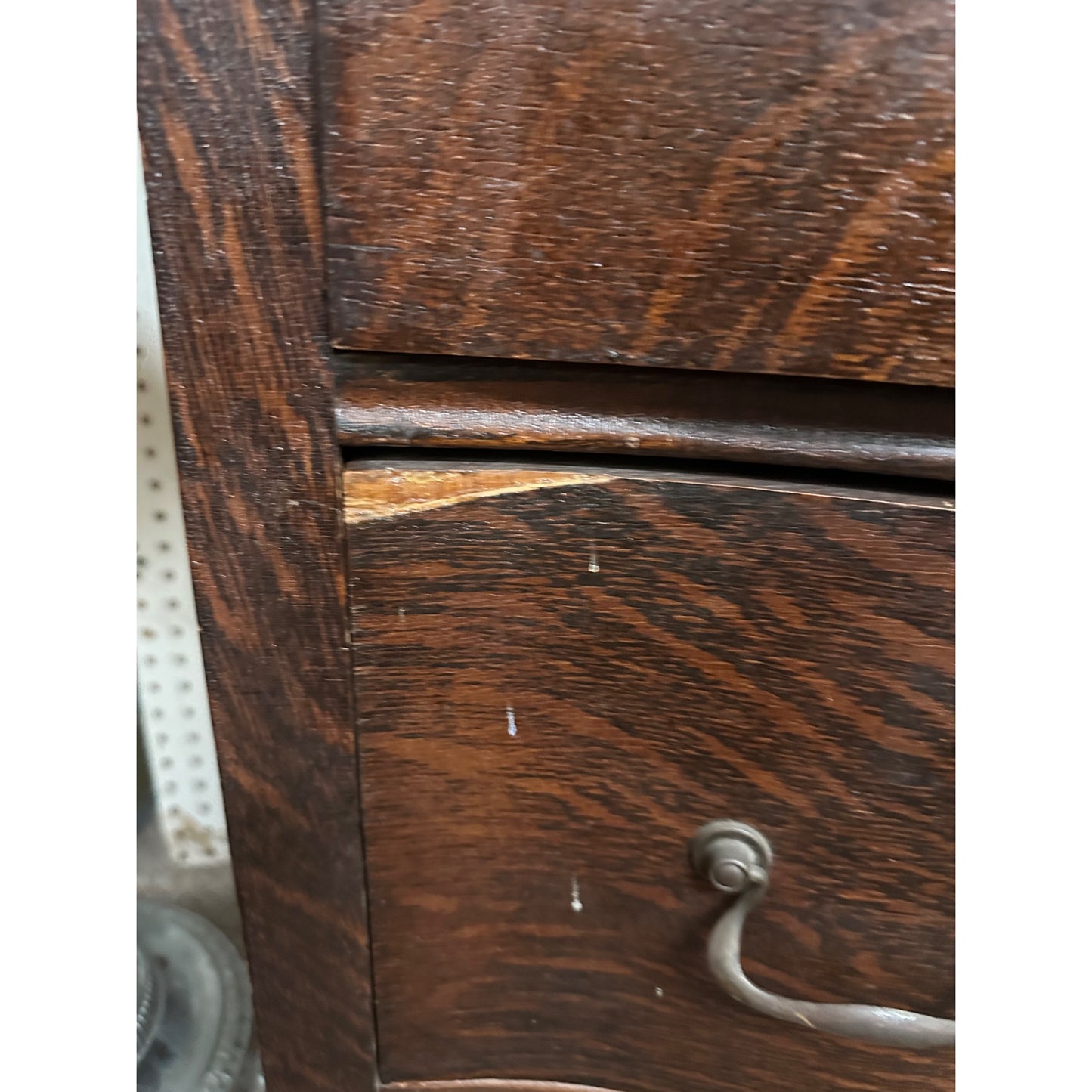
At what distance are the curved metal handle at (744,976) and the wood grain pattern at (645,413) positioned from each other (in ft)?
0.34

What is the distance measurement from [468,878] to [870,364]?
7.2 inches

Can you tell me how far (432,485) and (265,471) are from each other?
0.04 meters

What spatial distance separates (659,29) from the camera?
0.16m

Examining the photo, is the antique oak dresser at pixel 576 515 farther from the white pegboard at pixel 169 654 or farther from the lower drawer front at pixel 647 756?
the white pegboard at pixel 169 654

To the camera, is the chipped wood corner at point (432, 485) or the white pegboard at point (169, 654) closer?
the chipped wood corner at point (432, 485)

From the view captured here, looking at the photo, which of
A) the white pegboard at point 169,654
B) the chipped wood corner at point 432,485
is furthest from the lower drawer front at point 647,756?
the white pegboard at point 169,654

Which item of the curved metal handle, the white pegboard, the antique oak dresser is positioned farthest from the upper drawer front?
the white pegboard

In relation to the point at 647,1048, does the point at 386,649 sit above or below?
above

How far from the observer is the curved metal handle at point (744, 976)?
218 millimetres

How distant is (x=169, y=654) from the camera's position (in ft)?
1.67

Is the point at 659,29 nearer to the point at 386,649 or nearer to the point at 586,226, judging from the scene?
the point at 586,226

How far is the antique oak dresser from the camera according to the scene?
17cm

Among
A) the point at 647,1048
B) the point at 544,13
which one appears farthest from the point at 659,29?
the point at 647,1048

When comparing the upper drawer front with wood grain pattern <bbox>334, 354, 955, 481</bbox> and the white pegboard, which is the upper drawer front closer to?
wood grain pattern <bbox>334, 354, 955, 481</bbox>
